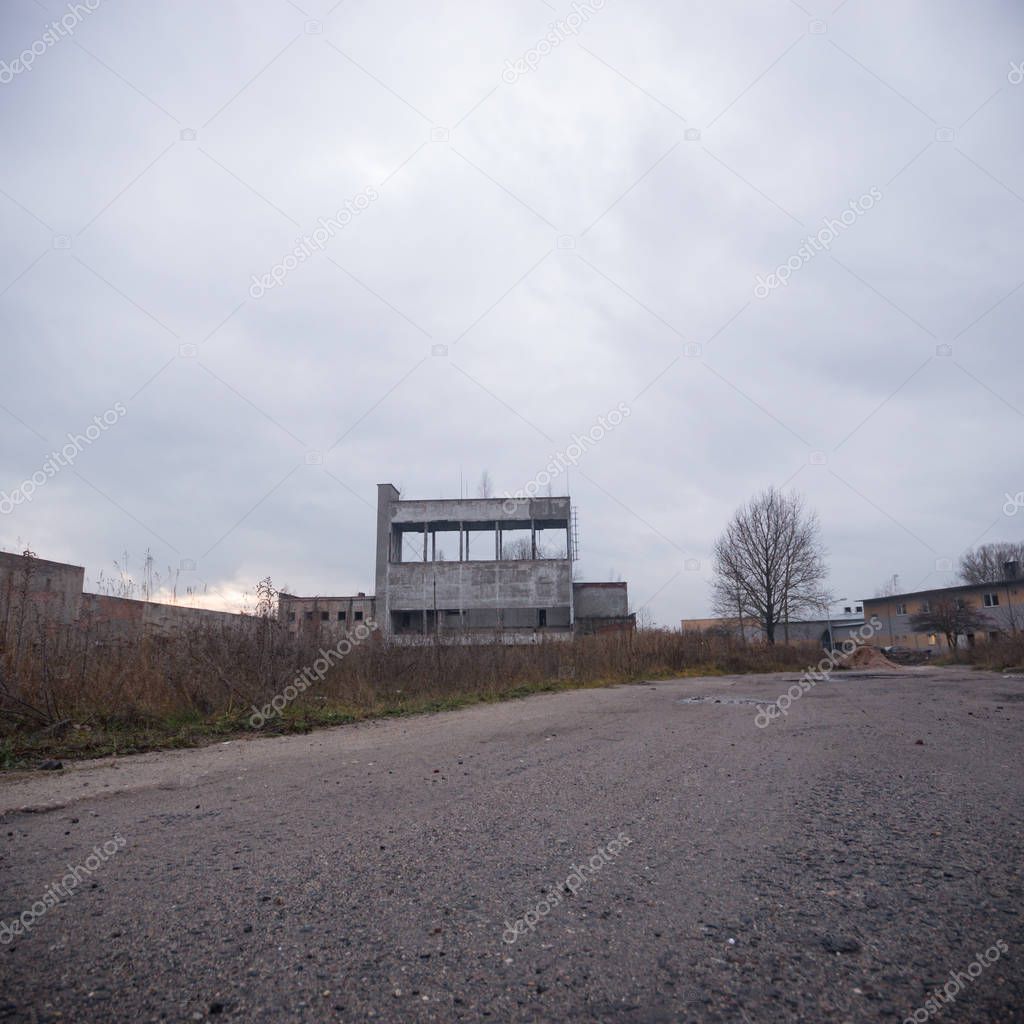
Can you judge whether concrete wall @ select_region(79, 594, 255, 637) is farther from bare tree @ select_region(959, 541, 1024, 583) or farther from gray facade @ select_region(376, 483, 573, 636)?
bare tree @ select_region(959, 541, 1024, 583)

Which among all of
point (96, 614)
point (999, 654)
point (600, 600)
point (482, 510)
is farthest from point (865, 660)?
point (96, 614)

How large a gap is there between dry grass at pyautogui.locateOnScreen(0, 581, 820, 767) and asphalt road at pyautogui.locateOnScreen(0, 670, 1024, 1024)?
2.19 m

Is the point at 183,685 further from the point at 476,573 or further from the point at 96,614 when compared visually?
the point at 476,573

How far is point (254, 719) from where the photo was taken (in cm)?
968

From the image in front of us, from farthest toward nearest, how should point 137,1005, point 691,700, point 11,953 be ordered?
point 691,700, point 11,953, point 137,1005

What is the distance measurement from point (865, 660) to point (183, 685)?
108 ft

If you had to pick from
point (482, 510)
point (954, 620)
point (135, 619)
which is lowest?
point (135, 619)

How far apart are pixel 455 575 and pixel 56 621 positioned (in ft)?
115

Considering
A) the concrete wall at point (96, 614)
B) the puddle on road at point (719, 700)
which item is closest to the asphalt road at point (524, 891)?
the concrete wall at point (96, 614)

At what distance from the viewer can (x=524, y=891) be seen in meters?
3.15

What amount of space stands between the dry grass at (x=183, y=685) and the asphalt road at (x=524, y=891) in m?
2.19

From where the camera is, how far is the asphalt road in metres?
2.26

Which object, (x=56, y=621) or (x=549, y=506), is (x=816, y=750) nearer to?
(x=56, y=621)

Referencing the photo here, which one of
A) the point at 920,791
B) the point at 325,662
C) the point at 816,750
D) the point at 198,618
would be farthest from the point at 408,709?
the point at 920,791
